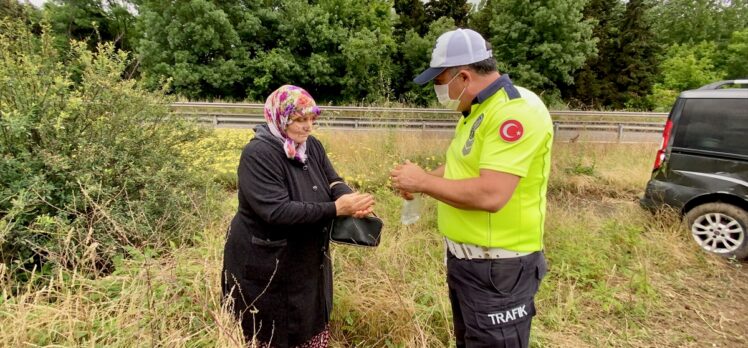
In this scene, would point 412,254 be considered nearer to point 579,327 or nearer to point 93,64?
point 579,327

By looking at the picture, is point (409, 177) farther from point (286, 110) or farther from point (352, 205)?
point (286, 110)

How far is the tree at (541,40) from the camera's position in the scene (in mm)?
21469

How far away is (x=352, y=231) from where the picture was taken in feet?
6.89

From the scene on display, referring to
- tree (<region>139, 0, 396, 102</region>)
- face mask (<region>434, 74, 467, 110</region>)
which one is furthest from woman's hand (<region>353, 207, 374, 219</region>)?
tree (<region>139, 0, 396, 102</region>)

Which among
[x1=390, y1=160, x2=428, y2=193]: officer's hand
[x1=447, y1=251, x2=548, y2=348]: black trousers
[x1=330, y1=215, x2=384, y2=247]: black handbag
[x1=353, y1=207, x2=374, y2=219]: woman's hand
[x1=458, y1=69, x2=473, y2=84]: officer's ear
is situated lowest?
[x1=447, y1=251, x2=548, y2=348]: black trousers

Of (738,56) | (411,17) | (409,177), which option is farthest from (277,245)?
(738,56)

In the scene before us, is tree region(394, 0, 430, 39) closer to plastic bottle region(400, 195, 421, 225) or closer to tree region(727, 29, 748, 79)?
tree region(727, 29, 748, 79)

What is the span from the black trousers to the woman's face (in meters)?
1.01

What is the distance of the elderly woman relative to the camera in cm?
183

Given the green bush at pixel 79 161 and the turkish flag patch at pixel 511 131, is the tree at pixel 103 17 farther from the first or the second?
the turkish flag patch at pixel 511 131

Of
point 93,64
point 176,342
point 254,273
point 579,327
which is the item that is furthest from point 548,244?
point 93,64

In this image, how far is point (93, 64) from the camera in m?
3.55

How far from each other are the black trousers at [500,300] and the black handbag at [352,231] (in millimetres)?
533

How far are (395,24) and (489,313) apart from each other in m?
24.4
